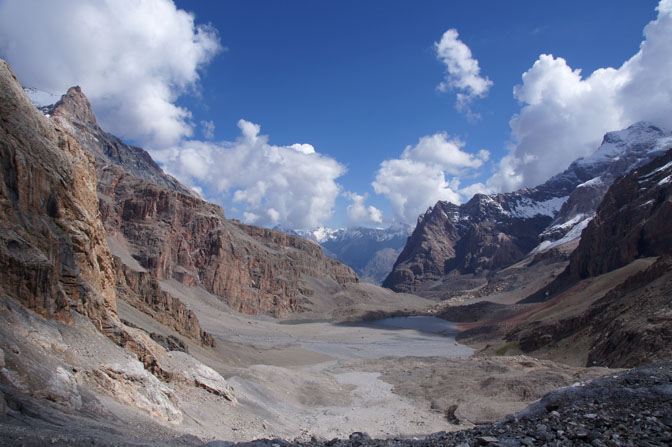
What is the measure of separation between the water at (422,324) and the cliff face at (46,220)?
9559 centimetres

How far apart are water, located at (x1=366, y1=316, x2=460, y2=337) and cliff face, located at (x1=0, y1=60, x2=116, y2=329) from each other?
314 ft

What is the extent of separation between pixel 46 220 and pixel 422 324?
402 feet

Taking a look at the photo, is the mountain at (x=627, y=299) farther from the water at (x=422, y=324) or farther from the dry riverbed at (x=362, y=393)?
the water at (x=422, y=324)

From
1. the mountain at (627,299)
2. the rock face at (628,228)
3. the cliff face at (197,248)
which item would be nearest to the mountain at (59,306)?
the mountain at (627,299)

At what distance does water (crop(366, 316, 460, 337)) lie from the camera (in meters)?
111

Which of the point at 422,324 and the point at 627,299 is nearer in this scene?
the point at 627,299

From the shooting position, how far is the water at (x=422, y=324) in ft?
366

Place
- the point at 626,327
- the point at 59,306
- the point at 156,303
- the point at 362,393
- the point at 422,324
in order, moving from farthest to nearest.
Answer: the point at 422,324 < the point at 156,303 < the point at 362,393 < the point at 626,327 < the point at 59,306

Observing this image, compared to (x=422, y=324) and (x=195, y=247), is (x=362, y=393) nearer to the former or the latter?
(x=422, y=324)

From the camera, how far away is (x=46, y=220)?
1722cm

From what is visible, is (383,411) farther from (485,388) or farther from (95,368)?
(95,368)

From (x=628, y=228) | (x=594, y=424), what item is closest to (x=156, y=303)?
(x=594, y=424)

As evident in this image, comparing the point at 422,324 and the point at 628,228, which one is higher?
the point at 628,228

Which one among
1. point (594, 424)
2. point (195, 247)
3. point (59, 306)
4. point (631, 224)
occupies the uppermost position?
point (631, 224)
